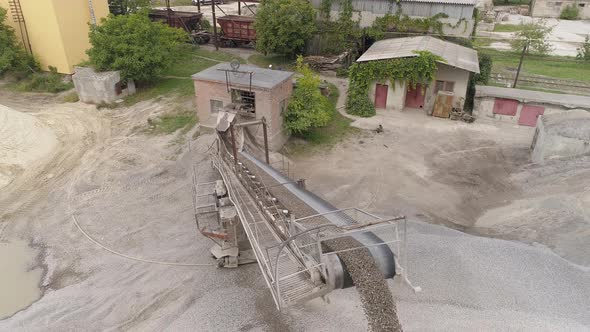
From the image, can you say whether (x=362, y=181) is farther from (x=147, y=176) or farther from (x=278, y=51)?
(x=278, y=51)

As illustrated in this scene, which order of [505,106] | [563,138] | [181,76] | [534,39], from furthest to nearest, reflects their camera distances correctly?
[534,39], [181,76], [505,106], [563,138]

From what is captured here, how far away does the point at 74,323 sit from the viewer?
11000mm

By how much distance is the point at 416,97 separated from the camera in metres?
25.4

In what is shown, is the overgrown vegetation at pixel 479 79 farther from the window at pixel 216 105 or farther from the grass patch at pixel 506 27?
the grass patch at pixel 506 27

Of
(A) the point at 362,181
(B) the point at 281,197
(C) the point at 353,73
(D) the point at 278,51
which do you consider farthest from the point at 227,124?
(D) the point at 278,51

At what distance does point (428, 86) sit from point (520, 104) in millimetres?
4990

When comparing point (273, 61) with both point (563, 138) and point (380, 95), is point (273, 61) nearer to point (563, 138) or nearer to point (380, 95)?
point (380, 95)

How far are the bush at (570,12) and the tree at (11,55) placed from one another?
57850 mm

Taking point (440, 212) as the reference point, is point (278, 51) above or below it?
above

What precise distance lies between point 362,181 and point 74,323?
37.4ft

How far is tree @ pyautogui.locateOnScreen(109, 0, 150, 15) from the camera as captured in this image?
32844 mm

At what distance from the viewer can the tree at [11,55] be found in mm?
27375

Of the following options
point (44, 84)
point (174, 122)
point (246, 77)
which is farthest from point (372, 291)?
point (44, 84)

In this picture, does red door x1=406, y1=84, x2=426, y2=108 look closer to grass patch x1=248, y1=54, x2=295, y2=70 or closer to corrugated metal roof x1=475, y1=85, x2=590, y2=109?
corrugated metal roof x1=475, y1=85, x2=590, y2=109
